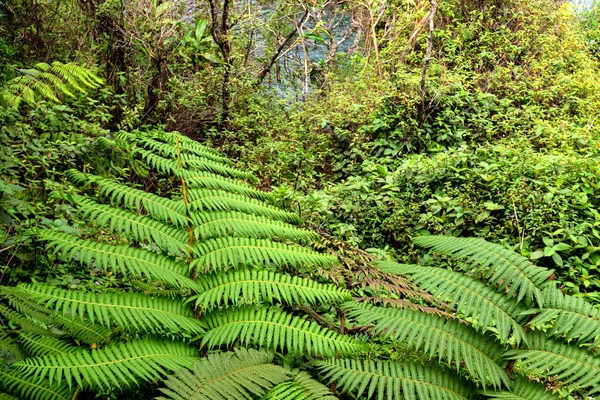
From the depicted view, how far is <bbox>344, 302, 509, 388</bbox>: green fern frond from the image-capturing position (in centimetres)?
116

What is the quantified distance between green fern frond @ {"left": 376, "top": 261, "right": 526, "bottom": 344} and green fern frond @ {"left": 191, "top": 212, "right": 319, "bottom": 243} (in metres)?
0.48

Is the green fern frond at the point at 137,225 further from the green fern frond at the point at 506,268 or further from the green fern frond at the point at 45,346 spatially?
the green fern frond at the point at 506,268

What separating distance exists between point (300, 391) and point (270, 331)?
→ 0.19 meters

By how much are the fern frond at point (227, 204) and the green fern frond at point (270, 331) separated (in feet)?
1.53

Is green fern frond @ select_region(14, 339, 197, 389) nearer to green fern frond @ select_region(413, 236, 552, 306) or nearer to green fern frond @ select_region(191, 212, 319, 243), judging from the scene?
green fern frond @ select_region(191, 212, 319, 243)

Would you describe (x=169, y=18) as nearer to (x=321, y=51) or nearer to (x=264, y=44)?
(x=264, y=44)

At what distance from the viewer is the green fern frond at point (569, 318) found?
3.81ft

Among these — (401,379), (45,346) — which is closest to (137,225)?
(45,346)

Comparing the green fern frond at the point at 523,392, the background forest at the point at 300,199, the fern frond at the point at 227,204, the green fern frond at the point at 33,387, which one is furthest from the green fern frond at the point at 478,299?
the green fern frond at the point at 33,387

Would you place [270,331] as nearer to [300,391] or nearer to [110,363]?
[300,391]

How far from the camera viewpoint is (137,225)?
4.80ft

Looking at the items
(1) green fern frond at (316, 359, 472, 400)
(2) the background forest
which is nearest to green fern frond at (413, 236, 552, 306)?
(2) the background forest

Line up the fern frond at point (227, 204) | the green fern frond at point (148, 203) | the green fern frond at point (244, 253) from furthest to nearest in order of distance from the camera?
the fern frond at point (227, 204)
the green fern frond at point (148, 203)
the green fern frond at point (244, 253)

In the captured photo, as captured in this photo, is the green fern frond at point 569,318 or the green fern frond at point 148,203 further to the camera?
the green fern frond at point 148,203
